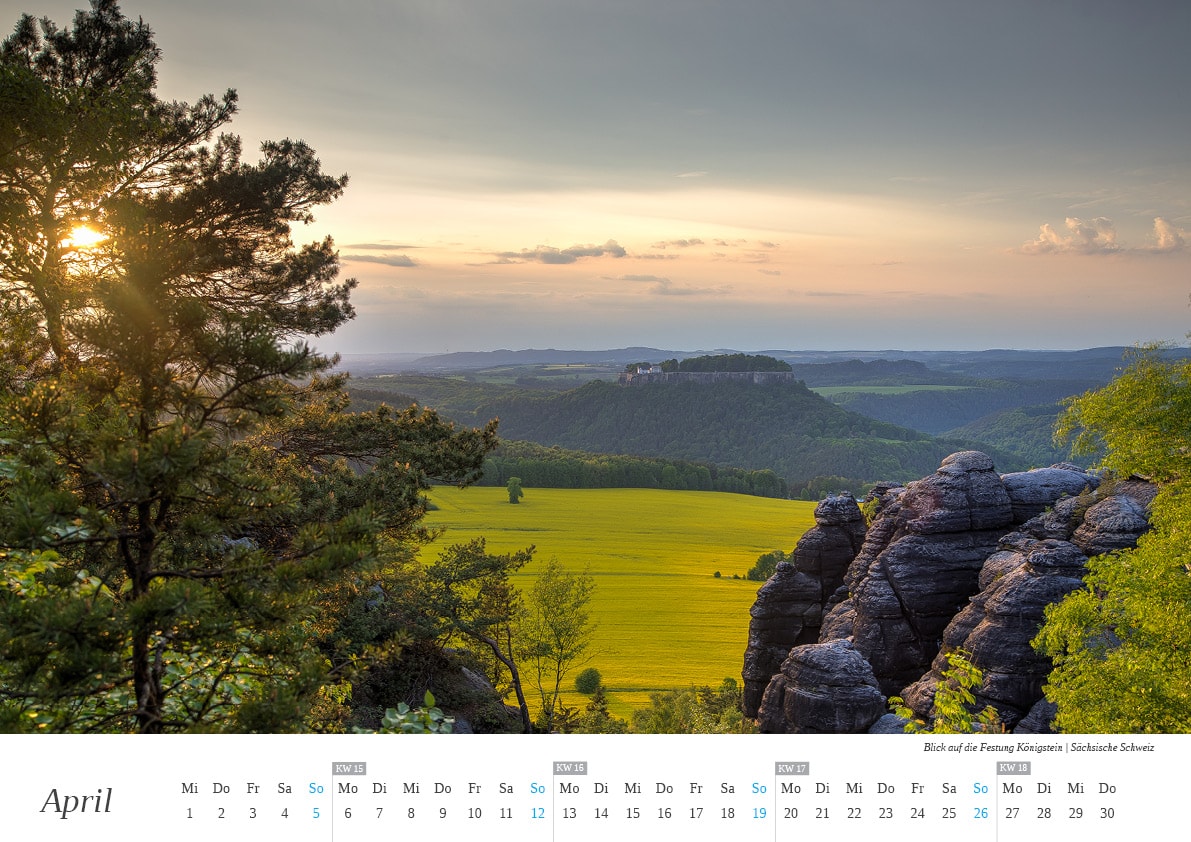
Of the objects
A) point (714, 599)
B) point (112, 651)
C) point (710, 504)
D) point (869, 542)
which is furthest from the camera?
point (710, 504)

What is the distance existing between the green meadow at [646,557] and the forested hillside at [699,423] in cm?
5446

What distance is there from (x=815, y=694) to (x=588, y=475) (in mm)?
62999

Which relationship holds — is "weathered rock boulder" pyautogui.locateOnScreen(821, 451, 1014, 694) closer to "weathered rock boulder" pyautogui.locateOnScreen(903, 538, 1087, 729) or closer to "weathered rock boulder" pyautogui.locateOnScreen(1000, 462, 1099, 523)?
"weathered rock boulder" pyautogui.locateOnScreen(1000, 462, 1099, 523)

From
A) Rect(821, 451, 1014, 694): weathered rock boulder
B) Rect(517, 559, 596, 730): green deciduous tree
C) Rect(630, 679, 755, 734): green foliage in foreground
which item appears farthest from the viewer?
Rect(517, 559, 596, 730): green deciduous tree

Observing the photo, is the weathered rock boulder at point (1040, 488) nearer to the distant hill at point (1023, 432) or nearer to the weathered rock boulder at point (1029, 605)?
the weathered rock boulder at point (1029, 605)

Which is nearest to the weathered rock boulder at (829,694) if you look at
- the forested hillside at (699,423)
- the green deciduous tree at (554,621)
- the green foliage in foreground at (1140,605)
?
the green foliage in foreground at (1140,605)

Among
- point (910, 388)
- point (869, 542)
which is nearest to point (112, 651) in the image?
point (869, 542)

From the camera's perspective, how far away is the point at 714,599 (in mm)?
47344

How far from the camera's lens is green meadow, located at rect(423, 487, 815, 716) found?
3672 cm

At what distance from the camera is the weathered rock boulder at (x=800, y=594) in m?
28.6

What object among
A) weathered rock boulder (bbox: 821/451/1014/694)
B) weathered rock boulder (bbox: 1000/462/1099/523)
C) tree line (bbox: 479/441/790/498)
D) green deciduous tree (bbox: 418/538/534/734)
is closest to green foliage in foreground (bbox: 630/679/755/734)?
weathered rock boulder (bbox: 821/451/1014/694)

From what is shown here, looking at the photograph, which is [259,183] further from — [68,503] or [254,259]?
[68,503]

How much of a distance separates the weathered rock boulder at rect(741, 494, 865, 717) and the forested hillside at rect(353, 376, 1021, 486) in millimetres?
98266
